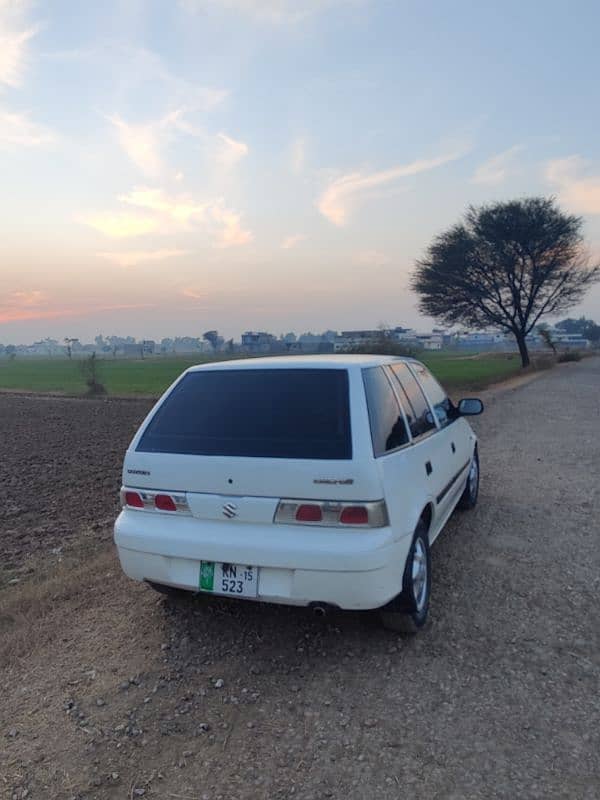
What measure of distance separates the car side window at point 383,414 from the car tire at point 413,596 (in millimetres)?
589

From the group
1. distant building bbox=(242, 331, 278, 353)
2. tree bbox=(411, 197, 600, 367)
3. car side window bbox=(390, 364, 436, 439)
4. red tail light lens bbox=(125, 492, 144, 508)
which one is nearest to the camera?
red tail light lens bbox=(125, 492, 144, 508)

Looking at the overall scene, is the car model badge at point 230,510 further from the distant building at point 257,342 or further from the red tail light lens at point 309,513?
the distant building at point 257,342

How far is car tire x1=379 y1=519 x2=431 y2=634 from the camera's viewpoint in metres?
3.43

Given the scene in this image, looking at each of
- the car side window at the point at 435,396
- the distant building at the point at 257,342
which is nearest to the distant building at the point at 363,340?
the car side window at the point at 435,396

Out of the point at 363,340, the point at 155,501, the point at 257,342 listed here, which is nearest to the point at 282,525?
the point at 155,501

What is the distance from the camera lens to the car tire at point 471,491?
19.7 feet

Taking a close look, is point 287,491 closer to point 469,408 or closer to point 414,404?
point 414,404

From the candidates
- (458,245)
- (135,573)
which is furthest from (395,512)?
(458,245)

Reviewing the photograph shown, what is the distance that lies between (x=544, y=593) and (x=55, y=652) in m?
3.30

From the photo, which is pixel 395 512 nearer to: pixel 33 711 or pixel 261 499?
pixel 261 499

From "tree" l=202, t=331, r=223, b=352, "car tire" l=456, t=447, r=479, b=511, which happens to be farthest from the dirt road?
"tree" l=202, t=331, r=223, b=352

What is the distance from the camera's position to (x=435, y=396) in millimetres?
5141

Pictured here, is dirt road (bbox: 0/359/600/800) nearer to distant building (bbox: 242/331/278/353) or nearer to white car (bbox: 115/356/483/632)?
white car (bbox: 115/356/483/632)

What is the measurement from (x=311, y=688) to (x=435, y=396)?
280 cm
